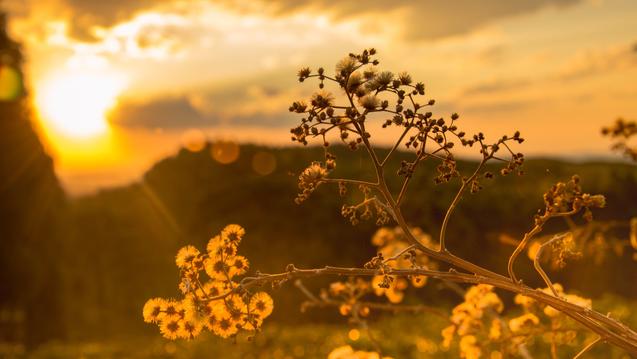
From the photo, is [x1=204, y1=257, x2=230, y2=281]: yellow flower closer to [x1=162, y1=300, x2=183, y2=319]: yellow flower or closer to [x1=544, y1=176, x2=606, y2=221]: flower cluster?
[x1=162, y1=300, x2=183, y2=319]: yellow flower

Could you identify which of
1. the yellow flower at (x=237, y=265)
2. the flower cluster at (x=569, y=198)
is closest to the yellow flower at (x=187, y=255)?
the yellow flower at (x=237, y=265)

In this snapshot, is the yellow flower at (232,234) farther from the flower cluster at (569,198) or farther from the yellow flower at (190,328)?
the flower cluster at (569,198)

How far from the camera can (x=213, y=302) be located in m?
1.85

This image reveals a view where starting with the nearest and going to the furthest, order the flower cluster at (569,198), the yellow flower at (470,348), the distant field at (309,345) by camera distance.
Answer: the flower cluster at (569,198) → the yellow flower at (470,348) → the distant field at (309,345)

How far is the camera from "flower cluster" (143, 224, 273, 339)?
70.2 inches

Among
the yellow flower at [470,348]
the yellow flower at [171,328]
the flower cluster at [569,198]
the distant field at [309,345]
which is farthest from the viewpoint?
the distant field at [309,345]

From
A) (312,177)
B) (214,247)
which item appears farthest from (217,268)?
(312,177)

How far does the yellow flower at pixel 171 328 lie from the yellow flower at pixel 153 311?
0.02 metres

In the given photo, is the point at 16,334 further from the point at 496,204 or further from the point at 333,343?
the point at 496,204

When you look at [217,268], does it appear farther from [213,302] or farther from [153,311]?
[153,311]

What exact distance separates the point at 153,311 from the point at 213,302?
7.1 inches

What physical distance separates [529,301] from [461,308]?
421mm

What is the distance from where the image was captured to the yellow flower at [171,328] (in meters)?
1.80

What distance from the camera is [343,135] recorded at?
5.83 ft
